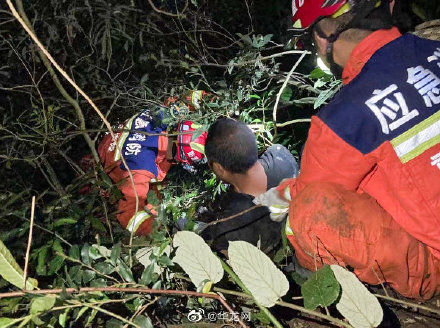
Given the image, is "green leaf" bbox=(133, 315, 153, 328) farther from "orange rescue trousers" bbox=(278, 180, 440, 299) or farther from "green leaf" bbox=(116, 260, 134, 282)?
"orange rescue trousers" bbox=(278, 180, 440, 299)

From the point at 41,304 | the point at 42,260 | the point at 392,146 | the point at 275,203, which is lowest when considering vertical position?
the point at 275,203

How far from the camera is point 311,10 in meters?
1.80

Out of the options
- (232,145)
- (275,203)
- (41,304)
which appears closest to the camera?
(41,304)

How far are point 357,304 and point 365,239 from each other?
86cm

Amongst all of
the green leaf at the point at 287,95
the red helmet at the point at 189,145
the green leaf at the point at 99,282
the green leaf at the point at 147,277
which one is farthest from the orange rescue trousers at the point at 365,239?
the red helmet at the point at 189,145

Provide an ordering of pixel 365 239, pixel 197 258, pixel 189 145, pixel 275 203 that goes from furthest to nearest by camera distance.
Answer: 1. pixel 189 145
2. pixel 275 203
3. pixel 365 239
4. pixel 197 258

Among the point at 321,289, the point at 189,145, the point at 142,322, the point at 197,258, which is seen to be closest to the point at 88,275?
the point at 142,322

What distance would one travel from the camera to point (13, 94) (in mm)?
4043

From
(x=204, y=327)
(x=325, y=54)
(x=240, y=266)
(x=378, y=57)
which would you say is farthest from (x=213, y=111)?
(x=240, y=266)

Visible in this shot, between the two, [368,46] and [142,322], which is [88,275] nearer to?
[142,322]

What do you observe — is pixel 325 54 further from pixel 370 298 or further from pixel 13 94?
pixel 13 94

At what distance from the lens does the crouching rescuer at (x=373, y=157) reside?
1377 millimetres

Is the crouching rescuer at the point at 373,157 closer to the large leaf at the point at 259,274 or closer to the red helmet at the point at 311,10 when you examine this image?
the red helmet at the point at 311,10

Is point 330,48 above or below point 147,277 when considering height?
above
